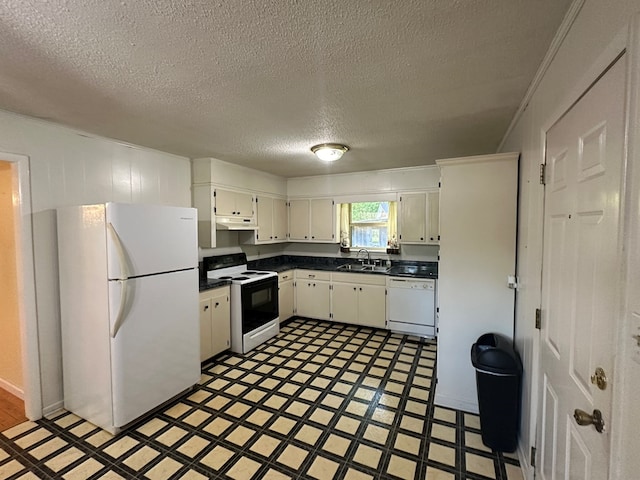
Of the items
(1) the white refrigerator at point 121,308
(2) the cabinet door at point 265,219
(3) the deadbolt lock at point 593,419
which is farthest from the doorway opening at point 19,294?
(3) the deadbolt lock at point 593,419

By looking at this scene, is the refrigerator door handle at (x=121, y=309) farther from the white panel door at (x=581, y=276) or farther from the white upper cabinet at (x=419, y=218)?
the white upper cabinet at (x=419, y=218)

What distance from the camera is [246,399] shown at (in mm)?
2627

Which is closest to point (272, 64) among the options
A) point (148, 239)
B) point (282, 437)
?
point (148, 239)

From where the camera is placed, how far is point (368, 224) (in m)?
4.89

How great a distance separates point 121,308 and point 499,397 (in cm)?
271

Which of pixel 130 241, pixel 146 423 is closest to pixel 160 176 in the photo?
pixel 130 241

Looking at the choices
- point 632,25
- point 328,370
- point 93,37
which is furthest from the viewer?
point 328,370

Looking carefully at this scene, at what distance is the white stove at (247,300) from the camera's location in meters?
3.56

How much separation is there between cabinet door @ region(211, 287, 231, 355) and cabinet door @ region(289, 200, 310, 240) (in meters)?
1.87

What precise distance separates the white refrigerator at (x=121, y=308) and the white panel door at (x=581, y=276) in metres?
2.62

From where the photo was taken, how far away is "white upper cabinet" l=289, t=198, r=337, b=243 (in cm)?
486

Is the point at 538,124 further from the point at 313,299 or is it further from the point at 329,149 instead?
the point at 313,299

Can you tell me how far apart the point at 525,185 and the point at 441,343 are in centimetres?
141

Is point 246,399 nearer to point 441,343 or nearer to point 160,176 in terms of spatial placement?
point 441,343
